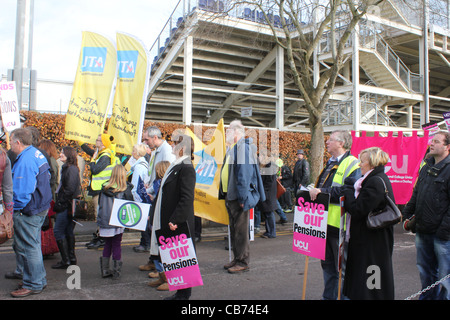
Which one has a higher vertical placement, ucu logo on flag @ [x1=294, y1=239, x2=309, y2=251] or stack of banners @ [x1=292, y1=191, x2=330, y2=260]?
stack of banners @ [x1=292, y1=191, x2=330, y2=260]

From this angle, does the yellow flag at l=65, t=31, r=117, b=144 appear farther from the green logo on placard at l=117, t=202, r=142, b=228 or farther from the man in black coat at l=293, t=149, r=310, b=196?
the man in black coat at l=293, t=149, r=310, b=196

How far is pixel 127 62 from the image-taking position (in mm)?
6855

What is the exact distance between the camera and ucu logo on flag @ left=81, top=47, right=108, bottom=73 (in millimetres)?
6867

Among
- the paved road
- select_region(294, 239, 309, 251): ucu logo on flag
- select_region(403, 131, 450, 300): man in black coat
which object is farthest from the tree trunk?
select_region(294, 239, 309, 251): ucu logo on flag

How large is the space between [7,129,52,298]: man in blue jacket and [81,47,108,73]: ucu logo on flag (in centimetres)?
245

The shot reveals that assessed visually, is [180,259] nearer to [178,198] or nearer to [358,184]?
[178,198]

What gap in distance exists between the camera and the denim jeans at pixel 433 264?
4.18m

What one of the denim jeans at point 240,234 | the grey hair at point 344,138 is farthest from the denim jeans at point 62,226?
the grey hair at point 344,138

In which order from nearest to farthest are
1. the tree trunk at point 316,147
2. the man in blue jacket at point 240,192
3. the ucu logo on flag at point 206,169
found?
the man in blue jacket at point 240,192
the ucu logo on flag at point 206,169
the tree trunk at point 316,147

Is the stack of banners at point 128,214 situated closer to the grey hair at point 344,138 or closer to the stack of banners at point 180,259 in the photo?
the stack of banners at point 180,259

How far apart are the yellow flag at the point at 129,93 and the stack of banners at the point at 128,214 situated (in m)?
1.43

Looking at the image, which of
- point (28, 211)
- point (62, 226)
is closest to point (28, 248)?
point (28, 211)
